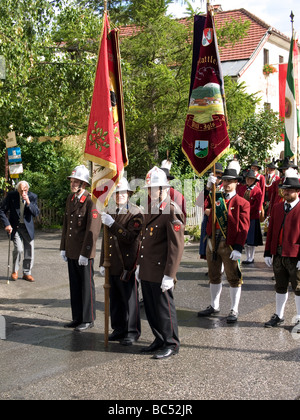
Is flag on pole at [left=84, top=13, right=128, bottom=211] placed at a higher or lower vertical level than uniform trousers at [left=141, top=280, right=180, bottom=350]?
higher

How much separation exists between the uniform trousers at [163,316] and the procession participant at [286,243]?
1.53m

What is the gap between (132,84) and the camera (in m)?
14.8

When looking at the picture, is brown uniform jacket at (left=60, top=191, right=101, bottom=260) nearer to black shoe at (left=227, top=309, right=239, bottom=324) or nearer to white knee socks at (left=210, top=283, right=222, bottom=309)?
white knee socks at (left=210, top=283, right=222, bottom=309)

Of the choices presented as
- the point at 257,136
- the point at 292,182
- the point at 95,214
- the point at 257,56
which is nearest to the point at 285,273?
the point at 292,182

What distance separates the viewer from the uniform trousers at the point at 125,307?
21.0ft

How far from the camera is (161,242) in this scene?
5969 mm

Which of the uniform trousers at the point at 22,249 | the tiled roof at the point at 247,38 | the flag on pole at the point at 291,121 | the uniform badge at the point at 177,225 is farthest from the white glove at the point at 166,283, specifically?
the tiled roof at the point at 247,38

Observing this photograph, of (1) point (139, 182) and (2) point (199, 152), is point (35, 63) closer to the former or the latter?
(2) point (199, 152)

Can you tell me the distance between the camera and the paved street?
188 inches

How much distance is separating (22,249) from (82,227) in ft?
10.7

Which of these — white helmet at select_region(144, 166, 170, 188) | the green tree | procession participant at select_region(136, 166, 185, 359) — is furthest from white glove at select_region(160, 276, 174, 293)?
the green tree

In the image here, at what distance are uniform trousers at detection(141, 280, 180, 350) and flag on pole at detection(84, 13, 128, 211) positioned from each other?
1.26 metres

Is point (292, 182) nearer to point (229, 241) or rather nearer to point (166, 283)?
point (229, 241)
